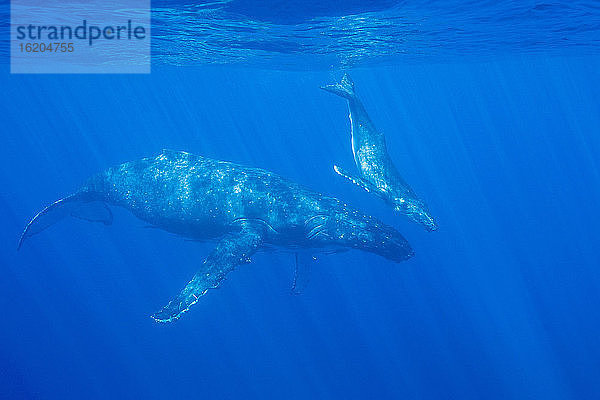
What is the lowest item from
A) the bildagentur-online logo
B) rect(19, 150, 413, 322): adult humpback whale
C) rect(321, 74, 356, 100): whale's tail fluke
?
rect(19, 150, 413, 322): adult humpback whale

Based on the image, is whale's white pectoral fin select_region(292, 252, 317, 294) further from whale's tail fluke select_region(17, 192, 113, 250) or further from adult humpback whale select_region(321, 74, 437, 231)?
whale's tail fluke select_region(17, 192, 113, 250)

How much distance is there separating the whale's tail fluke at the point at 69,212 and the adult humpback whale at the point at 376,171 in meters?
8.31

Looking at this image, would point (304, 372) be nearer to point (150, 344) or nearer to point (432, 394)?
point (432, 394)

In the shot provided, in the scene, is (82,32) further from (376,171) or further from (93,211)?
(376,171)

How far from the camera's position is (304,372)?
20203mm

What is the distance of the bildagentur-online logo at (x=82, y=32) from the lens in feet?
61.2

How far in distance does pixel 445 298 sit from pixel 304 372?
36.1ft

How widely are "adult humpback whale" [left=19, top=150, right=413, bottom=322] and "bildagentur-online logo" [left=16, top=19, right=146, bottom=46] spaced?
9333mm

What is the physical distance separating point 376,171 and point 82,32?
16.9 m

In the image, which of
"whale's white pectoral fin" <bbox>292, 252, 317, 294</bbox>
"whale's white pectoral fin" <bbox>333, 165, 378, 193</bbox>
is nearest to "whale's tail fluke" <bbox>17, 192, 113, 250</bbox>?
"whale's white pectoral fin" <bbox>292, 252, 317, 294</bbox>

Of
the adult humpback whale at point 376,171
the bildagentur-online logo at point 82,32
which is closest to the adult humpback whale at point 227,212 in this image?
the adult humpback whale at point 376,171

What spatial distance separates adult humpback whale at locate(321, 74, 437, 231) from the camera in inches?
383

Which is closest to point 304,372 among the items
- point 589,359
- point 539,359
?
point 539,359

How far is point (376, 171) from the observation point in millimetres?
10539
